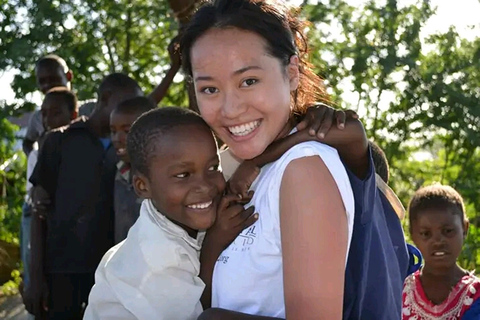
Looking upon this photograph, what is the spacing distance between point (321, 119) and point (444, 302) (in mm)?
1877

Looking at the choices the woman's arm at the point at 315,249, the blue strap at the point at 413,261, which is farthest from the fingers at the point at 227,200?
the blue strap at the point at 413,261

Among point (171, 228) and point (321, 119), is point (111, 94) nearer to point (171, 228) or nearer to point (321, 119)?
point (171, 228)

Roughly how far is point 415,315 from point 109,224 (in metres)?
1.84

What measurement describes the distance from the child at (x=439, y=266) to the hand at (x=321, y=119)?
1707 millimetres

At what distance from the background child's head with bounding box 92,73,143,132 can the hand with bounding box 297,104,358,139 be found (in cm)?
267

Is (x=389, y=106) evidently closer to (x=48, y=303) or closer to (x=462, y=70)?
(x=462, y=70)

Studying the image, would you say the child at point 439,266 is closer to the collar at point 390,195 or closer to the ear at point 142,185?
the collar at point 390,195

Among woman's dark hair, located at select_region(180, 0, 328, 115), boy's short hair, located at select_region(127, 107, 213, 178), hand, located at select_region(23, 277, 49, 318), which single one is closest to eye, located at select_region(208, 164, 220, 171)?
boy's short hair, located at select_region(127, 107, 213, 178)

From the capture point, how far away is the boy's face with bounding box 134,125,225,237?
2.54 metres

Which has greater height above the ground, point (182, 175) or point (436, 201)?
point (182, 175)

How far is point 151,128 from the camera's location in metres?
2.63

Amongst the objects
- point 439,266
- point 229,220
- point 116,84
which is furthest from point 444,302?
point 116,84

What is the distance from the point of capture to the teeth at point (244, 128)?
2.20 metres

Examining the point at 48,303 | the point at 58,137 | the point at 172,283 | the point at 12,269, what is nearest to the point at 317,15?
the point at 58,137
